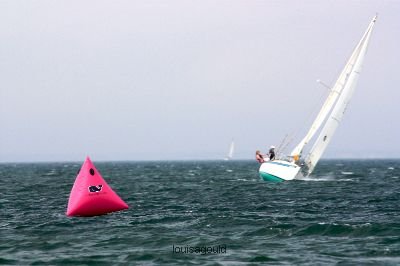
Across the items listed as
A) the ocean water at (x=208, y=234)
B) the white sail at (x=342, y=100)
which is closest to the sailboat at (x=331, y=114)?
the white sail at (x=342, y=100)

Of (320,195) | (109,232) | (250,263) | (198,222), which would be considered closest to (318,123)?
(320,195)

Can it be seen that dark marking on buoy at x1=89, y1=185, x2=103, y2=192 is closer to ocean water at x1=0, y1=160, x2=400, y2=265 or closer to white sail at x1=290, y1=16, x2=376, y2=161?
ocean water at x1=0, y1=160, x2=400, y2=265

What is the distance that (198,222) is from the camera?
23266mm

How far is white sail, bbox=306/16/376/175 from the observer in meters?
54.2

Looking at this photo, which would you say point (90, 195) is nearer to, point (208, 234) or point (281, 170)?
point (208, 234)

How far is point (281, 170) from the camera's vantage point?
51656 millimetres

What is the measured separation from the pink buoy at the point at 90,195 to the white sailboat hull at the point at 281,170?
29.3 m

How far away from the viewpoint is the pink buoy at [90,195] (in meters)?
22.8

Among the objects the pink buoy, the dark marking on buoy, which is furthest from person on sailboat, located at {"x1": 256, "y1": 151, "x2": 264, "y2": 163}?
the dark marking on buoy

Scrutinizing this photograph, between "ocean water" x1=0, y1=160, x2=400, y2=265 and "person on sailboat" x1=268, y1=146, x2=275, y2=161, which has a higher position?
"person on sailboat" x1=268, y1=146, x2=275, y2=161

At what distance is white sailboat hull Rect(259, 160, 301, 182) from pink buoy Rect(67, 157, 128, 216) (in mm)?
29295

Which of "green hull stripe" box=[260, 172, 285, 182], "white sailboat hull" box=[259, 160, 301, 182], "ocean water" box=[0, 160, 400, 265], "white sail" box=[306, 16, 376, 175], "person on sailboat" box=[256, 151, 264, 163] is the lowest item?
"ocean water" box=[0, 160, 400, 265]

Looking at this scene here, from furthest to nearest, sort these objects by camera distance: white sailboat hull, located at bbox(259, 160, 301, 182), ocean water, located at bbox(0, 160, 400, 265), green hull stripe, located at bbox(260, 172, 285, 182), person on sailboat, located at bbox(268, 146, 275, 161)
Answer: person on sailboat, located at bbox(268, 146, 275, 161), green hull stripe, located at bbox(260, 172, 285, 182), white sailboat hull, located at bbox(259, 160, 301, 182), ocean water, located at bbox(0, 160, 400, 265)

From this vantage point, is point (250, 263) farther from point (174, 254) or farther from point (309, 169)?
point (309, 169)
